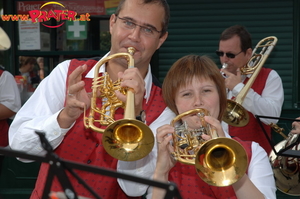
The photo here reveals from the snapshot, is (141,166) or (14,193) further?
(14,193)

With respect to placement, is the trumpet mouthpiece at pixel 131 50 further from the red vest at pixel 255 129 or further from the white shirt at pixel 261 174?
the red vest at pixel 255 129

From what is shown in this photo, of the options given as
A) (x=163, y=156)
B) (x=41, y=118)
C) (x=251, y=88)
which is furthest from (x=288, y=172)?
(x=41, y=118)

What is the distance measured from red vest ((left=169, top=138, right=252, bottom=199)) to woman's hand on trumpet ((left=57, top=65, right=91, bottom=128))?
0.52 m

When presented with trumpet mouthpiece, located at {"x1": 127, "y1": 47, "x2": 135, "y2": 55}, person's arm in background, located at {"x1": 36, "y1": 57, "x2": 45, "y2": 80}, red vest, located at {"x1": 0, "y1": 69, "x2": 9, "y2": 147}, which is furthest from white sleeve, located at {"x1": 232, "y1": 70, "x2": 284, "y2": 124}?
A: person's arm in background, located at {"x1": 36, "y1": 57, "x2": 45, "y2": 80}

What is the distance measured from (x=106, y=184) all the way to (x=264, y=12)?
3.14 meters

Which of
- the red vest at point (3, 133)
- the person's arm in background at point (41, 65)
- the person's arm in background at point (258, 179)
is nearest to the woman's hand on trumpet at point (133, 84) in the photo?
the person's arm in background at point (258, 179)

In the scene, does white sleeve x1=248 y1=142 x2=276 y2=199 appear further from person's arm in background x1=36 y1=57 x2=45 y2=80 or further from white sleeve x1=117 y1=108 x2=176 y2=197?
person's arm in background x1=36 y1=57 x2=45 y2=80

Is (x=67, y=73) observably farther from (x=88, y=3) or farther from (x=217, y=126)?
(x=88, y=3)

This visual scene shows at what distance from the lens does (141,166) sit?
227 cm

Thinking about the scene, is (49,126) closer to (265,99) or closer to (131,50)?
(131,50)

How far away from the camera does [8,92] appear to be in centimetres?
448

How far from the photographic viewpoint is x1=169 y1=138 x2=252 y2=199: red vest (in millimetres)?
2094

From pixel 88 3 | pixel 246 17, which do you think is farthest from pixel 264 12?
pixel 88 3

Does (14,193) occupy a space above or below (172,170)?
below
